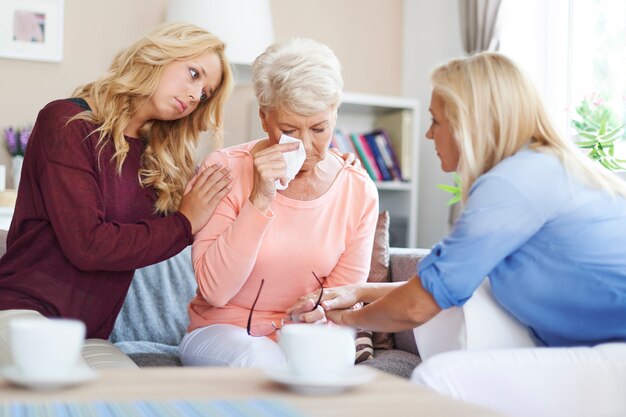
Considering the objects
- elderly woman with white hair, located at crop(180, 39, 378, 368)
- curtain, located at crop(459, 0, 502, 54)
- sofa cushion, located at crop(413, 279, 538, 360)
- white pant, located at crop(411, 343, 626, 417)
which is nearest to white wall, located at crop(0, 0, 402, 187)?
curtain, located at crop(459, 0, 502, 54)

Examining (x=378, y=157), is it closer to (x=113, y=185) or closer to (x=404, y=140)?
(x=404, y=140)

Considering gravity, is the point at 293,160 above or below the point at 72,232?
above

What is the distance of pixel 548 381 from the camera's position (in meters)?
1.40

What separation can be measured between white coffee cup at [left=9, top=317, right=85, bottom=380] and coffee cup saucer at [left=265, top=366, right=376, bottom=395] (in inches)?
9.3

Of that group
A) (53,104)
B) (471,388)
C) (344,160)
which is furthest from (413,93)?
(471,388)

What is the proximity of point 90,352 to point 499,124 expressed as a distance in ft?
3.39

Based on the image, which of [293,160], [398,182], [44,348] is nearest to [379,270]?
[293,160]

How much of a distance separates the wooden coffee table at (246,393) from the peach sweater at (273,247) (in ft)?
2.99

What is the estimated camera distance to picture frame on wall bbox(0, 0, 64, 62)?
3758mm

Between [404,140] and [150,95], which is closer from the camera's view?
[150,95]

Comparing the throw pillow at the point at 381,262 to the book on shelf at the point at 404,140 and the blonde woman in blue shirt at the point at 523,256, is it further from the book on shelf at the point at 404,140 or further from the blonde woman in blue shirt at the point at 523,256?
the book on shelf at the point at 404,140

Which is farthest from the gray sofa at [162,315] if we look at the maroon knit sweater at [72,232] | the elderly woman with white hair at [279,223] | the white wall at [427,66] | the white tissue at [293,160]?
the white wall at [427,66]

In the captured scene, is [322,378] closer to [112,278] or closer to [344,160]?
[112,278]

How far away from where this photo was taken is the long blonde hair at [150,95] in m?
2.02
